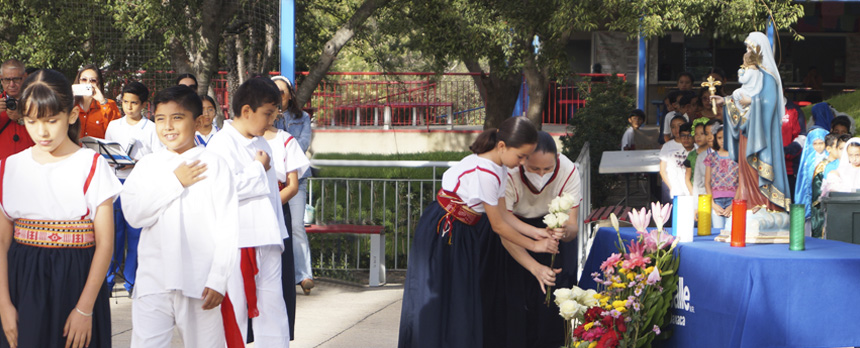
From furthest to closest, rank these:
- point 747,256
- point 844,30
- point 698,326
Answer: point 844,30, point 698,326, point 747,256

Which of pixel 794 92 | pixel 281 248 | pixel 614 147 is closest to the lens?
pixel 281 248

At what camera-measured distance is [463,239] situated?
516 centimetres

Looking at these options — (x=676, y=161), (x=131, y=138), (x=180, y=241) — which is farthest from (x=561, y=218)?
(x=676, y=161)

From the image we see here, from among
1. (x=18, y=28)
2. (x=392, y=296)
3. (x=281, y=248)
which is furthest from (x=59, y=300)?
(x=18, y=28)

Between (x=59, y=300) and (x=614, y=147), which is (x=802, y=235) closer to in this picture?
(x=59, y=300)

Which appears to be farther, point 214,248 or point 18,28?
point 18,28

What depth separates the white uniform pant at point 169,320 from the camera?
380 cm

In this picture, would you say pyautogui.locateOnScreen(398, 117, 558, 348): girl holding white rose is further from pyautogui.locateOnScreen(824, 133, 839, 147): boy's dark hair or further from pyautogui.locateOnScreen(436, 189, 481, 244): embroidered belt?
pyautogui.locateOnScreen(824, 133, 839, 147): boy's dark hair

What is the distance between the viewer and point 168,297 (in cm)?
383

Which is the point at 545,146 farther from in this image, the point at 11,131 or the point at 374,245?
the point at 374,245

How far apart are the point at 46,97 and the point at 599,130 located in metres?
10.6

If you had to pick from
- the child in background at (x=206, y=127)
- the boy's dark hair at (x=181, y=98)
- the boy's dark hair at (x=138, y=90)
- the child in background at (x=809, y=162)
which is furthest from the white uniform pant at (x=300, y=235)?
the child in background at (x=809, y=162)

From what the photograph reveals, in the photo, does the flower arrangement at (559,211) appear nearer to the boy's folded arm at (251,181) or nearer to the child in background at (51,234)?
the boy's folded arm at (251,181)

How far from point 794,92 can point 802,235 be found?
15.3m
